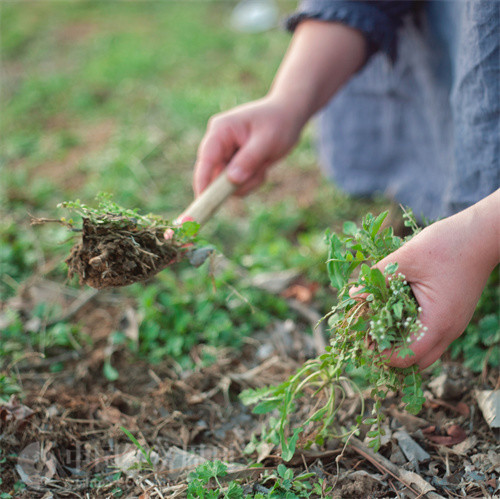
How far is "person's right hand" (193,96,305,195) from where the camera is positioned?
227 centimetres

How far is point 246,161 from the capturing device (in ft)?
7.41

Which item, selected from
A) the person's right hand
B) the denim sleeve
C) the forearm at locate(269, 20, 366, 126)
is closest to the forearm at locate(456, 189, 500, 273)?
the person's right hand

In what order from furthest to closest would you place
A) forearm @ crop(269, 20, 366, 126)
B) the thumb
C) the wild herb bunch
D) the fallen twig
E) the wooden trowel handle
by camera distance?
forearm @ crop(269, 20, 366, 126)
the thumb
the wooden trowel handle
the fallen twig
the wild herb bunch

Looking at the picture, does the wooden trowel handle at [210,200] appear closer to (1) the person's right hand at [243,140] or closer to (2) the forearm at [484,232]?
(1) the person's right hand at [243,140]

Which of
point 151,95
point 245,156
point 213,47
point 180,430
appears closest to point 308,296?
point 245,156

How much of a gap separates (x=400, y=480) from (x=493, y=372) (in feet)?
2.12

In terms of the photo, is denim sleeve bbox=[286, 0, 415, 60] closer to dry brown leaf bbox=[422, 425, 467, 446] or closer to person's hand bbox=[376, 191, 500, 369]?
person's hand bbox=[376, 191, 500, 369]

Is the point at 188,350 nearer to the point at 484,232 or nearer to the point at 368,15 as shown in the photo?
the point at 484,232

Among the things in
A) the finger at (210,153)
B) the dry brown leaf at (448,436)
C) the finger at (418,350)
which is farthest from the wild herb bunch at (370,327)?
the finger at (210,153)

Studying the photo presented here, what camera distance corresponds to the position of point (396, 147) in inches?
127

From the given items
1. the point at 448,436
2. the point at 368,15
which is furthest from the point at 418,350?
the point at 368,15

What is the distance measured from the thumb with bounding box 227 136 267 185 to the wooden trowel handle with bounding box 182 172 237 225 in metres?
0.04

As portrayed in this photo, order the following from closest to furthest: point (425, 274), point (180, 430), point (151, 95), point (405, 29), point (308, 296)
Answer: point (425, 274) < point (180, 430) < point (308, 296) < point (405, 29) < point (151, 95)

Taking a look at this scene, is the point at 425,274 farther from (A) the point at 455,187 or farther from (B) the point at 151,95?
(B) the point at 151,95
